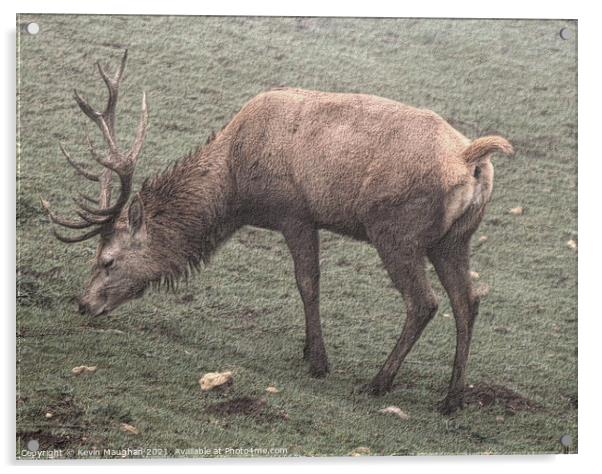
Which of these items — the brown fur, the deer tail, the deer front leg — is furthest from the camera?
the deer front leg

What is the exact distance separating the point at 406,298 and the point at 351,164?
66cm

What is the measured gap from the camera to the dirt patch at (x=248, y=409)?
4.58 meters

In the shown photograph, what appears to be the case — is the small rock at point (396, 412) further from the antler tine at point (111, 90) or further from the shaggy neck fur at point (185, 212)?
the antler tine at point (111, 90)

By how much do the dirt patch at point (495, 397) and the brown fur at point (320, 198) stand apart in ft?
0.25

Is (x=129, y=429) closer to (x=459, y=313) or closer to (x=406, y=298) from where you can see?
(x=406, y=298)

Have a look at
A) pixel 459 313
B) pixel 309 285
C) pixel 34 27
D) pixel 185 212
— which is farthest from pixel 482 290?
pixel 34 27

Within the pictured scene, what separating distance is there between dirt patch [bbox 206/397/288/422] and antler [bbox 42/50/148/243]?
Answer: 97cm

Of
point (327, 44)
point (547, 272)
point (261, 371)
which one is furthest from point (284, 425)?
point (327, 44)

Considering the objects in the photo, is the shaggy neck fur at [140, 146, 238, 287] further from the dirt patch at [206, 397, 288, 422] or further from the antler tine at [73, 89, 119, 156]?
the dirt patch at [206, 397, 288, 422]

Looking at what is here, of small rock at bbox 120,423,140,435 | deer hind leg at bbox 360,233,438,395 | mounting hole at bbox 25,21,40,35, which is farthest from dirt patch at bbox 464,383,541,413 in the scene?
mounting hole at bbox 25,21,40,35

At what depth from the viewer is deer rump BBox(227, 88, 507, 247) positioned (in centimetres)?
450

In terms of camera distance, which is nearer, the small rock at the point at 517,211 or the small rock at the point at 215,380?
the small rock at the point at 215,380

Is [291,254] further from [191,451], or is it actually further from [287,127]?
[191,451]

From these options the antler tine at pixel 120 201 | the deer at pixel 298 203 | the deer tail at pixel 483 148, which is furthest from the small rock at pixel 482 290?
the antler tine at pixel 120 201
